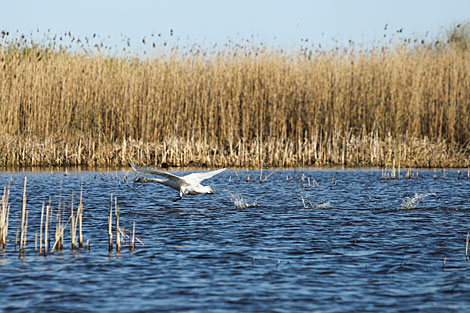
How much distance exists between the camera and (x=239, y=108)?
54.8 feet

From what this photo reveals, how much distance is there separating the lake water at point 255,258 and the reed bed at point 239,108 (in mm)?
4847

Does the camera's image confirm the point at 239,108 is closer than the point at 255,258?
No

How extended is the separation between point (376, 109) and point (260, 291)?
39.9ft

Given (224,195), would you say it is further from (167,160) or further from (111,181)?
(167,160)

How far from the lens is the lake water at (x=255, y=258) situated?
16.1 feet

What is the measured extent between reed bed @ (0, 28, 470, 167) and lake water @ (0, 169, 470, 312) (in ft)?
15.9

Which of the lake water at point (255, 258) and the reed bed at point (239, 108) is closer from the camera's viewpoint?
the lake water at point (255, 258)

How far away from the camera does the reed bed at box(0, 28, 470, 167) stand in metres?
15.6

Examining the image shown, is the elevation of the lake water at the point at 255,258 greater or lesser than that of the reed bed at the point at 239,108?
lesser

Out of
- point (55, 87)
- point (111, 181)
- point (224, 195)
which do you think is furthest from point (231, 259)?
point (55, 87)

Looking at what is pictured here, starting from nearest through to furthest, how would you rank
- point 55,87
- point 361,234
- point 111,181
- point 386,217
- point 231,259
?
point 231,259 → point 361,234 → point 386,217 → point 111,181 → point 55,87

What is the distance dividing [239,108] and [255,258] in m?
10.6

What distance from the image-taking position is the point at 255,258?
20.5 ft

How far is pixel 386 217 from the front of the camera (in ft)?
28.4
